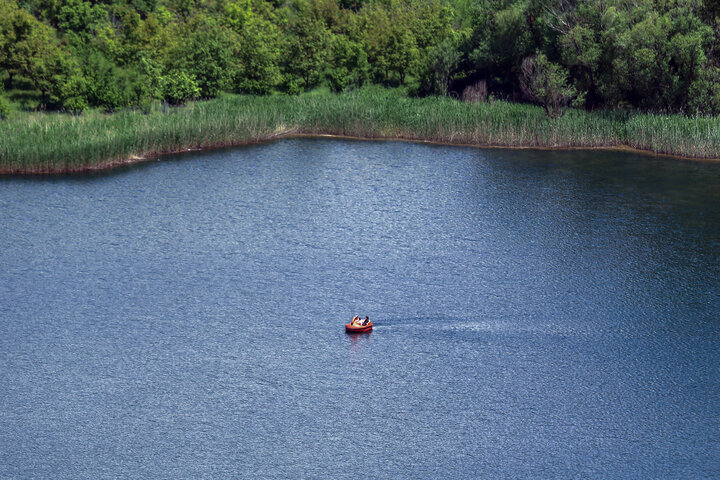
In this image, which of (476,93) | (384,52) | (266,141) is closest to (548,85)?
(476,93)

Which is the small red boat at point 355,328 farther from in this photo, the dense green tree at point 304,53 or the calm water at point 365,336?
the dense green tree at point 304,53

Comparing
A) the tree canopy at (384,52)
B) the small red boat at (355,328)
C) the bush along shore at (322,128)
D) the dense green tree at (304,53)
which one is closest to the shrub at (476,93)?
the tree canopy at (384,52)

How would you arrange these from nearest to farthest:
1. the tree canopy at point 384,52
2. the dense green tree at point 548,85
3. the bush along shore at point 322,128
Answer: the bush along shore at point 322,128
the tree canopy at point 384,52
the dense green tree at point 548,85

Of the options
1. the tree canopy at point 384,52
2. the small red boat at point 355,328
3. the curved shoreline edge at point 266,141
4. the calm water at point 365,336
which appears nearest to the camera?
the calm water at point 365,336

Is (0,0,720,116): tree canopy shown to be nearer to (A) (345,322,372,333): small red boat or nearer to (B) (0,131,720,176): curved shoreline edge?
(B) (0,131,720,176): curved shoreline edge

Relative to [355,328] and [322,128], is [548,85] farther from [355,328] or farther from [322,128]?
[355,328]

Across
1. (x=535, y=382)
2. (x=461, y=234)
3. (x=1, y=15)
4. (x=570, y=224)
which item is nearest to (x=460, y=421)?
(x=535, y=382)
